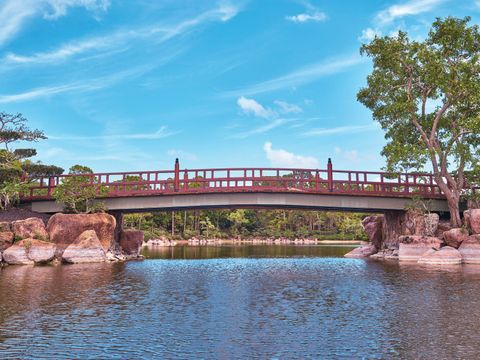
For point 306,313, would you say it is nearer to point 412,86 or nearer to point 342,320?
point 342,320

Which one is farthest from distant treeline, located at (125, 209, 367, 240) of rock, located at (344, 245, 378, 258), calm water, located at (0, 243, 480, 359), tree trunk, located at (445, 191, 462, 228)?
calm water, located at (0, 243, 480, 359)

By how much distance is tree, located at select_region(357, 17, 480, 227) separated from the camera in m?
38.3

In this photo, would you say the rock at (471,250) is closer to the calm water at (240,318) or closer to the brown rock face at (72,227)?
the calm water at (240,318)

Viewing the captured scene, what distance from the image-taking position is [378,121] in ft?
149

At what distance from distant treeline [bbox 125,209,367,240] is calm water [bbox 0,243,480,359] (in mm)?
72891

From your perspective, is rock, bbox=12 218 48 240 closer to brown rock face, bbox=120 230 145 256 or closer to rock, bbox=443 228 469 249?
brown rock face, bbox=120 230 145 256

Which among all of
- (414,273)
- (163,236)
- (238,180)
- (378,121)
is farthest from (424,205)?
(163,236)

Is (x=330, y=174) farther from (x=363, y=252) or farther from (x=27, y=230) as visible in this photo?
(x=27, y=230)

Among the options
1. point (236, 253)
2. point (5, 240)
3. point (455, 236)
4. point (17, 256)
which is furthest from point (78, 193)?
point (455, 236)

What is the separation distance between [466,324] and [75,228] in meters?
32.4

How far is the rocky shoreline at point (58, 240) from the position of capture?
115 ft

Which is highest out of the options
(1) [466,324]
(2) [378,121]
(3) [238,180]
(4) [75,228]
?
(2) [378,121]

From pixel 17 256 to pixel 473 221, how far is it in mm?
37242

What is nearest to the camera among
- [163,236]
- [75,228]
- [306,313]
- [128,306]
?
[306,313]
